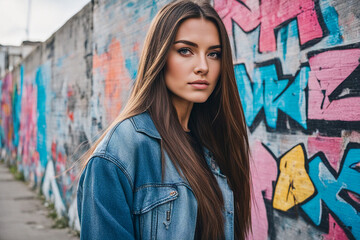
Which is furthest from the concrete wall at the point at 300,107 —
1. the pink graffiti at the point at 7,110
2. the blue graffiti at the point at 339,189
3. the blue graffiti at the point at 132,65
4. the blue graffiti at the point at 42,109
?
the pink graffiti at the point at 7,110

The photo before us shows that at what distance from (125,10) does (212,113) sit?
9.88 feet

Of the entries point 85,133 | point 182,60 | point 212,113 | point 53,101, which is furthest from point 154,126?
point 53,101

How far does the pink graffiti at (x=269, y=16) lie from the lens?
2.21 metres

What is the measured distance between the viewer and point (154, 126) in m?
1.50

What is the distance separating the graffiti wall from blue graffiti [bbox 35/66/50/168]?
623cm

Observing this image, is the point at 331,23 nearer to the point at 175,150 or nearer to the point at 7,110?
the point at 175,150

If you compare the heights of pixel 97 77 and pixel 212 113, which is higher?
pixel 97 77

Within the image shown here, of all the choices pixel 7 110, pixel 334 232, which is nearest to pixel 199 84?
pixel 334 232

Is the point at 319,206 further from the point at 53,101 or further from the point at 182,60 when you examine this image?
the point at 53,101

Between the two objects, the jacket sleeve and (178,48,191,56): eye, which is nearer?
the jacket sleeve

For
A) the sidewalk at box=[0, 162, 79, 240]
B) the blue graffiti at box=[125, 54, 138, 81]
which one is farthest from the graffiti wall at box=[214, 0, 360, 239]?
the sidewalk at box=[0, 162, 79, 240]

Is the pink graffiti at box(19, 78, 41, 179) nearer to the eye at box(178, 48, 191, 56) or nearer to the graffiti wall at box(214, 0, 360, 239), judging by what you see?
the graffiti wall at box(214, 0, 360, 239)

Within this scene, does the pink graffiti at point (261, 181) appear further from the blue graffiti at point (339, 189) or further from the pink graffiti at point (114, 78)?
the pink graffiti at point (114, 78)

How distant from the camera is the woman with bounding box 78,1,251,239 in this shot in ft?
4.25
